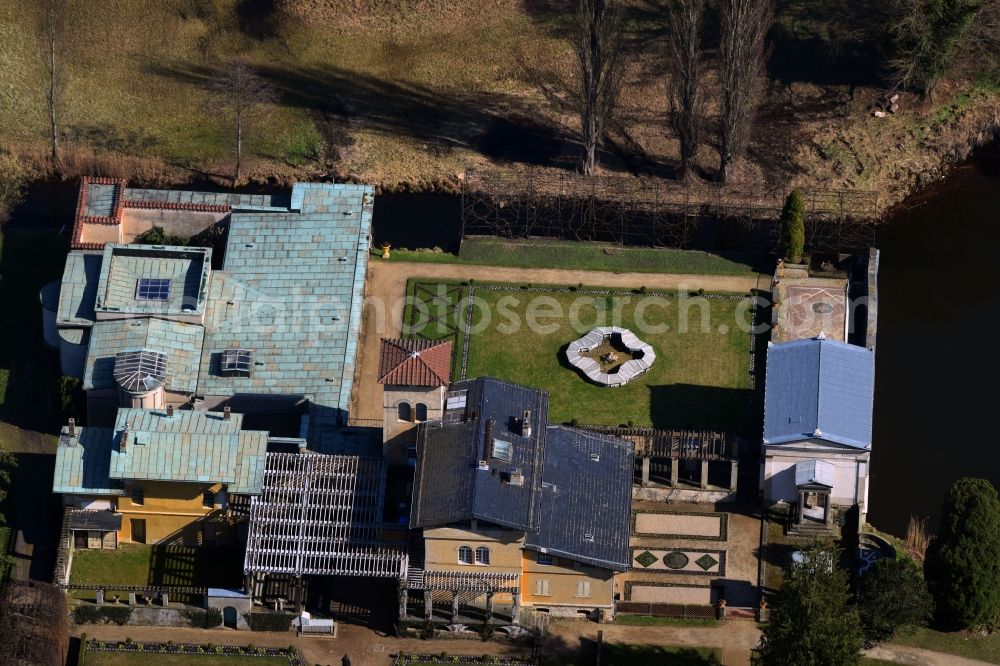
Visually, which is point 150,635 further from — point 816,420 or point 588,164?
point 588,164

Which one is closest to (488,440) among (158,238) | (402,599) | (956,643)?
(402,599)

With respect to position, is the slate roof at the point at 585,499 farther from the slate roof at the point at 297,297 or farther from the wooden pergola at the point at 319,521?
the slate roof at the point at 297,297

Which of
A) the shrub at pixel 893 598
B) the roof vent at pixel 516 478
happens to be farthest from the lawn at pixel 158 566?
the shrub at pixel 893 598

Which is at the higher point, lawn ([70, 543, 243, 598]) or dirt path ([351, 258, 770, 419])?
dirt path ([351, 258, 770, 419])

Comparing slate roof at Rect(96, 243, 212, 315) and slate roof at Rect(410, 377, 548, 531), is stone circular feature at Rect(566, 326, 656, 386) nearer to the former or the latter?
slate roof at Rect(410, 377, 548, 531)

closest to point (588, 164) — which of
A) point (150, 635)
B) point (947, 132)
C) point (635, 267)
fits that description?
point (635, 267)

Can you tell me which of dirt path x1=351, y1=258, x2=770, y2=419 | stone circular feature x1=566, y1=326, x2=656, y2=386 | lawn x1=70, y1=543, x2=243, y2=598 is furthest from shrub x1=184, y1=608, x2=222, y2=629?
stone circular feature x1=566, y1=326, x2=656, y2=386
